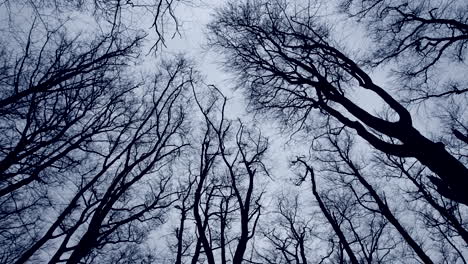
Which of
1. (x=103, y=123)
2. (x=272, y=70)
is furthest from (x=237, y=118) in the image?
(x=103, y=123)

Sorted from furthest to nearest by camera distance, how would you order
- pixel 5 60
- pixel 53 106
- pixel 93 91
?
1. pixel 93 91
2. pixel 53 106
3. pixel 5 60

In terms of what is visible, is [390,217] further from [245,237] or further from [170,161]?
[170,161]

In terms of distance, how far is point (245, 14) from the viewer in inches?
343

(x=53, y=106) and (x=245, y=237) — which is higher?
(x=53, y=106)

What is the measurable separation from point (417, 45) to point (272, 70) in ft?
13.1

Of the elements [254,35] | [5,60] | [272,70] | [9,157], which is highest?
[254,35]

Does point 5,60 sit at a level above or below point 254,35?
below

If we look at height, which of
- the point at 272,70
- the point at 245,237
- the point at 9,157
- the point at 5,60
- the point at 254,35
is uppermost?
the point at 254,35

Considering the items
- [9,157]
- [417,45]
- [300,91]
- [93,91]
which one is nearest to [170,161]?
[93,91]

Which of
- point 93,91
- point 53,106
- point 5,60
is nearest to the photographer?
point 5,60

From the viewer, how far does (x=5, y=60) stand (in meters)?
6.45

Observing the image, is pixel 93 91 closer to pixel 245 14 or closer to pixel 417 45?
pixel 245 14

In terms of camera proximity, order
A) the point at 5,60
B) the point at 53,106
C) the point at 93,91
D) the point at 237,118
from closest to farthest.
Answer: the point at 5,60, the point at 53,106, the point at 93,91, the point at 237,118

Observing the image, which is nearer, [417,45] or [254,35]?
[417,45]
